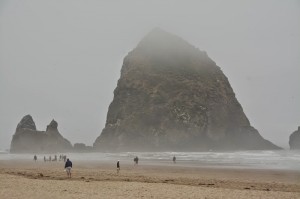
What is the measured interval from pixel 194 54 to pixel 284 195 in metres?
141

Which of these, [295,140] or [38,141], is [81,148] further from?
[295,140]

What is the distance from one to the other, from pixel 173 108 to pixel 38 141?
63801mm

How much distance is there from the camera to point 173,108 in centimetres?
13150

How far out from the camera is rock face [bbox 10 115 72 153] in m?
148

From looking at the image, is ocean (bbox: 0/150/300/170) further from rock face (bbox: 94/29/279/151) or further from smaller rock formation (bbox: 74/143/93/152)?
smaller rock formation (bbox: 74/143/93/152)

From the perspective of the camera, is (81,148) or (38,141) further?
(38,141)

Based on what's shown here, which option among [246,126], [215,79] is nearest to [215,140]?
[246,126]

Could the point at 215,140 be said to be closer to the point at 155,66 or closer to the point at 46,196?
the point at 155,66

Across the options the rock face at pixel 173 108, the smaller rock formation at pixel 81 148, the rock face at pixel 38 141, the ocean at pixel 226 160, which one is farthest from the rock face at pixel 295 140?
the rock face at pixel 38 141

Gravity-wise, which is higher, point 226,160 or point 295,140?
point 295,140

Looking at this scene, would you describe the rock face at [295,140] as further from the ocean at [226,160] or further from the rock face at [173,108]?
the ocean at [226,160]

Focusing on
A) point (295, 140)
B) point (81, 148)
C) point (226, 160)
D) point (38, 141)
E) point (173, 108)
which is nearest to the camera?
point (226, 160)

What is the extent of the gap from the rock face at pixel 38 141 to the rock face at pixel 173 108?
21.2m

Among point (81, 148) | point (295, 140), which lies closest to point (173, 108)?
point (81, 148)
